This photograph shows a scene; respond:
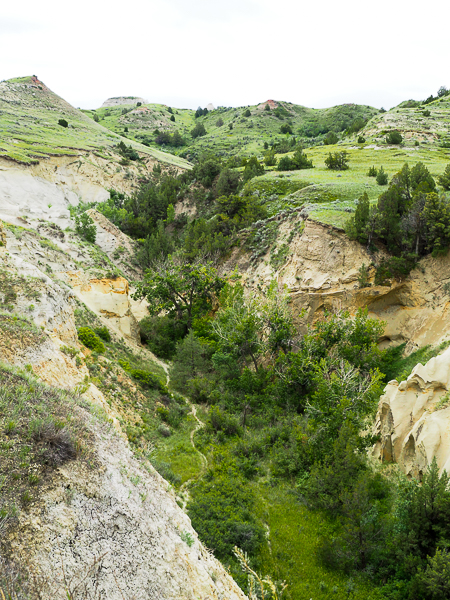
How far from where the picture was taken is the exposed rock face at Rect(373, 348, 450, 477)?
1198 cm

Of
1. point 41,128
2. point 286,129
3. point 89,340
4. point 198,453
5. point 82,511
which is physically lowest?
point 198,453

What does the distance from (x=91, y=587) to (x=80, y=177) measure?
57064 mm

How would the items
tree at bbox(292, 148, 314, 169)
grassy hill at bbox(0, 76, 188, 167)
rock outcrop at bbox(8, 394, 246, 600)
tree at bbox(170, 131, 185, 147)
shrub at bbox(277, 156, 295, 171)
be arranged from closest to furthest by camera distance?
rock outcrop at bbox(8, 394, 246, 600) → tree at bbox(292, 148, 314, 169) → shrub at bbox(277, 156, 295, 171) → grassy hill at bbox(0, 76, 188, 167) → tree at bbox(170, 131, 185, 147)

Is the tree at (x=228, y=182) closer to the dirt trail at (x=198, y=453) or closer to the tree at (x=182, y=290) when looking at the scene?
the tree at (x=182, y=290)

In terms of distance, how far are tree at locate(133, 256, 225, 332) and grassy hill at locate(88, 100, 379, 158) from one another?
47.2m

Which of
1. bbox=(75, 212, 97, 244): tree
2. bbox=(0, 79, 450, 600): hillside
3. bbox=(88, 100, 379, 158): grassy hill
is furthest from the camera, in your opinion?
bbox=(88, 100, 379, 158): grassy hill

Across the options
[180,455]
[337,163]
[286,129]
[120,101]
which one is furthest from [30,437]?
[120,101]

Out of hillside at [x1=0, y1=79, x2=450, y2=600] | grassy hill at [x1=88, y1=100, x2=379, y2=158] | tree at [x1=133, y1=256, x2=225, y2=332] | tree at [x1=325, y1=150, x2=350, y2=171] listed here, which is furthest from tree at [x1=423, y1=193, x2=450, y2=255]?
grassy hill at [x1=88, y1=100, x2=379, y2=158]

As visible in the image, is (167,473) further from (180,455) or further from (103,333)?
(103,333)

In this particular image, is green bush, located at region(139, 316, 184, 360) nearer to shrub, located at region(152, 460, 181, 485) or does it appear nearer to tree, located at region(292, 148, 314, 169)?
shrub, located at region(152, 460, 181, 485)

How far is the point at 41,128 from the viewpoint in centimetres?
6041

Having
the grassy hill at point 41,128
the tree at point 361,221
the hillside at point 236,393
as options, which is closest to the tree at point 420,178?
the hillside at point 236,393

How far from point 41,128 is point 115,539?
71584mm

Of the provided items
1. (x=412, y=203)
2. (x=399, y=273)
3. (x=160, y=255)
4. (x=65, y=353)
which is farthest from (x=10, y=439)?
(x=160, y=255)
